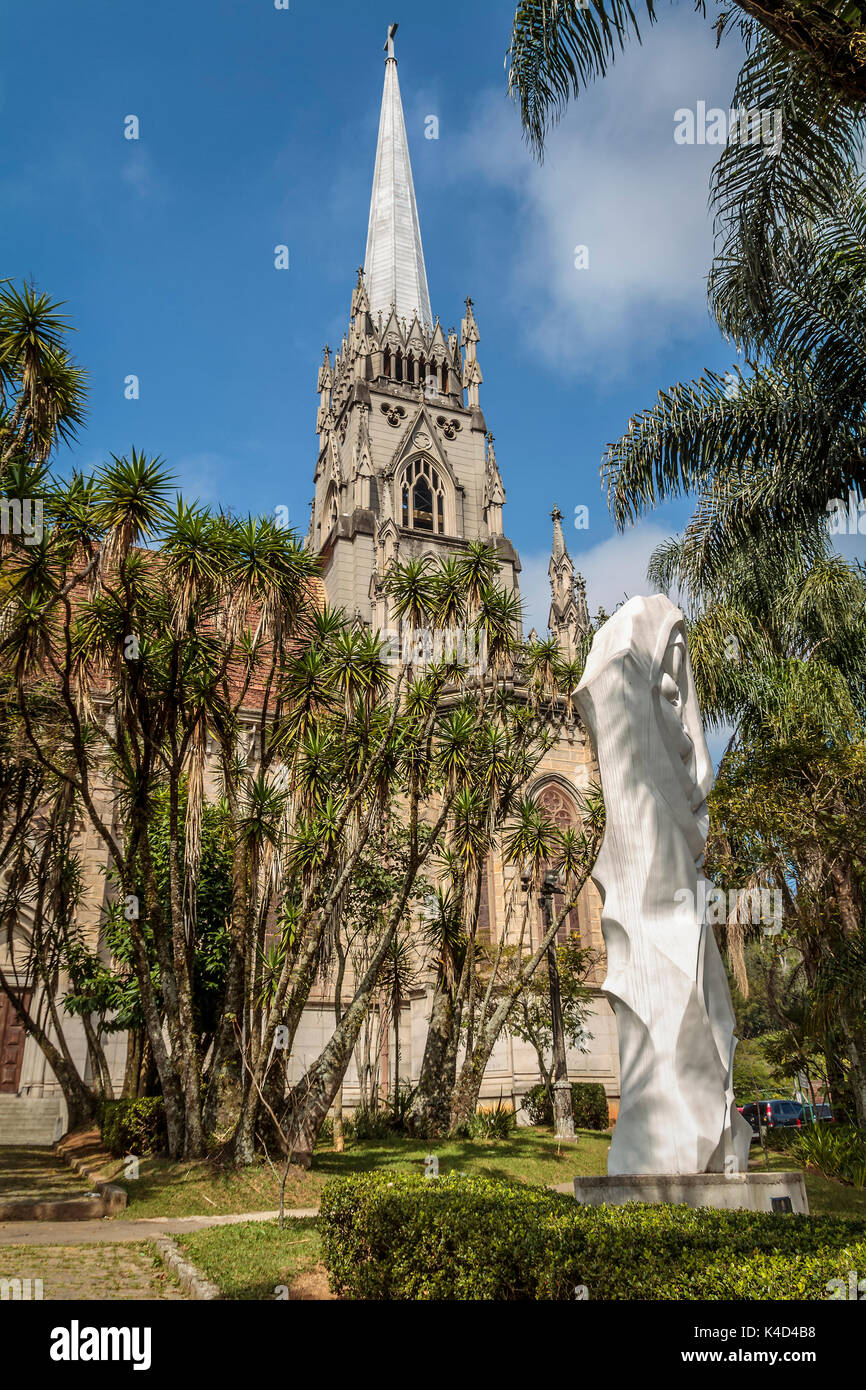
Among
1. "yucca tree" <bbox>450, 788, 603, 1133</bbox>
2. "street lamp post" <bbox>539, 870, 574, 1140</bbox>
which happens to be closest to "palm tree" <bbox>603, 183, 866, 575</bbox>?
"yucca tree" <bbox>450, 788, 603, 1133</bbox>

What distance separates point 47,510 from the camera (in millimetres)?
12891

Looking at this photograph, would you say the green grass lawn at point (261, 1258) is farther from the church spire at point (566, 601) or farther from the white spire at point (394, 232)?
the white spire at point (394, 232)

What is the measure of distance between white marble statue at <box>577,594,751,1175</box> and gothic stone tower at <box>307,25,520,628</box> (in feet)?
82.9

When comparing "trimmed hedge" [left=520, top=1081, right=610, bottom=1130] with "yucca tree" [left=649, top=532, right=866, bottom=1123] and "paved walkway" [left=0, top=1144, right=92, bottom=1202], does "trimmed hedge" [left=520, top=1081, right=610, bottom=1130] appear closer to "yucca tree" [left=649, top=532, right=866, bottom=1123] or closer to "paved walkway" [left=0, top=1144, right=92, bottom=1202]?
"yucca tree" [left=649, top=532, right=866, bottom=1123]

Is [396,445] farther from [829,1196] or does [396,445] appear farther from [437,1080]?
[829,1196]

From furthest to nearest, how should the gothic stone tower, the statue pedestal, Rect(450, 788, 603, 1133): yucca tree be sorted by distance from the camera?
the gothic stone tower, Rect(450, 788, 603, 1133): yucca tree, the statue pedestal

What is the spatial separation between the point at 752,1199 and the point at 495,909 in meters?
21.0

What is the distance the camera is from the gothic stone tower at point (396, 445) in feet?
125

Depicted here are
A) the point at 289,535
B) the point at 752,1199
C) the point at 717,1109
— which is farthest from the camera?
the point at 289,535

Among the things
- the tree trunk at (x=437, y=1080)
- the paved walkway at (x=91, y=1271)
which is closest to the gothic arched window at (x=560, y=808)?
the tree trunk at (x=437, y=1080)

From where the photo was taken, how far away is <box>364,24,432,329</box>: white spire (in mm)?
47188

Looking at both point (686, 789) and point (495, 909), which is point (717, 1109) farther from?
point (495, 909)
